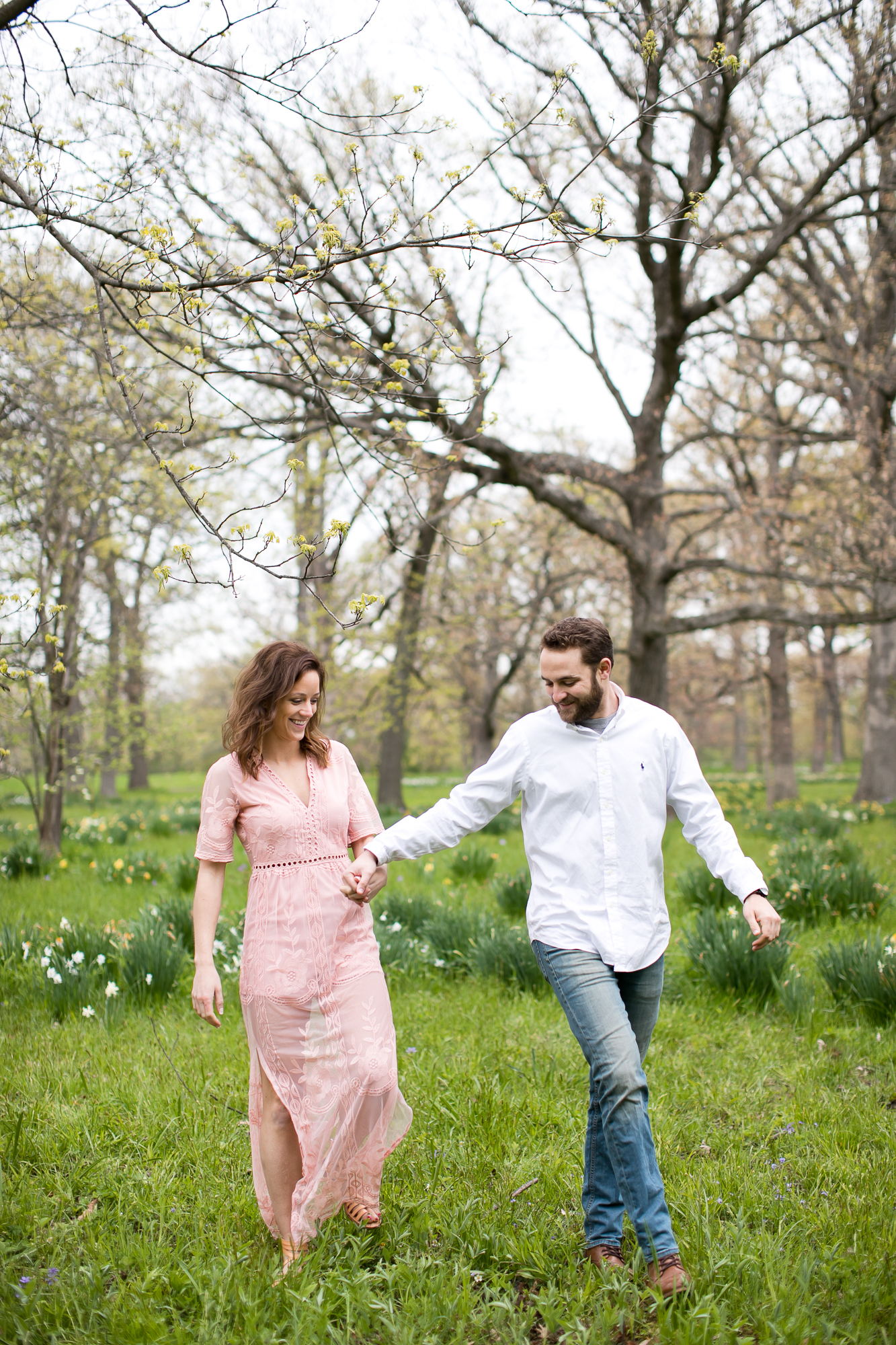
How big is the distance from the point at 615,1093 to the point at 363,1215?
3.14 ft

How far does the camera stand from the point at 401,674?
12656mm

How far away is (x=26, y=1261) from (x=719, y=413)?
1434cm

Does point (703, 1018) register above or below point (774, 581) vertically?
below

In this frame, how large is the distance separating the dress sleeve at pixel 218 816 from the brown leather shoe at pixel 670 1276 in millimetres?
1597

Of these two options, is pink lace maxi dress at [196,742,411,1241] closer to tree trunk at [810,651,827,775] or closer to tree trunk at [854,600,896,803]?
tree trunk at [854,600,896,803]

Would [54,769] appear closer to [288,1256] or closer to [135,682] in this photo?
[135,682]

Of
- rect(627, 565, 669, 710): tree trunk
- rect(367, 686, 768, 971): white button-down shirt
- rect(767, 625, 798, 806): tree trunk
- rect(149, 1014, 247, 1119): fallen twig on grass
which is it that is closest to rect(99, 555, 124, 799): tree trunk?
rect(627, 565, 669, 710): tree trunk

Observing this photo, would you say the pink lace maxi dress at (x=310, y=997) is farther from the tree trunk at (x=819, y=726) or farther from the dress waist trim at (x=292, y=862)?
the tree trunk at (x=819, y=726)

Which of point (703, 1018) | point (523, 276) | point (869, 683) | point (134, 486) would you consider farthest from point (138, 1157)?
point (869, 683)

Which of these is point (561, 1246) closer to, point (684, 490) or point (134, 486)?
point (134, 486)

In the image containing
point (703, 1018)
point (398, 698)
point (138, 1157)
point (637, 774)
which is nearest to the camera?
point (637, 774)

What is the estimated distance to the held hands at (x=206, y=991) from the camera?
268cm

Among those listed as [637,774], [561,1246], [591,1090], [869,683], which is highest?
[869,683]

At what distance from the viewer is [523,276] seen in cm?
1010
